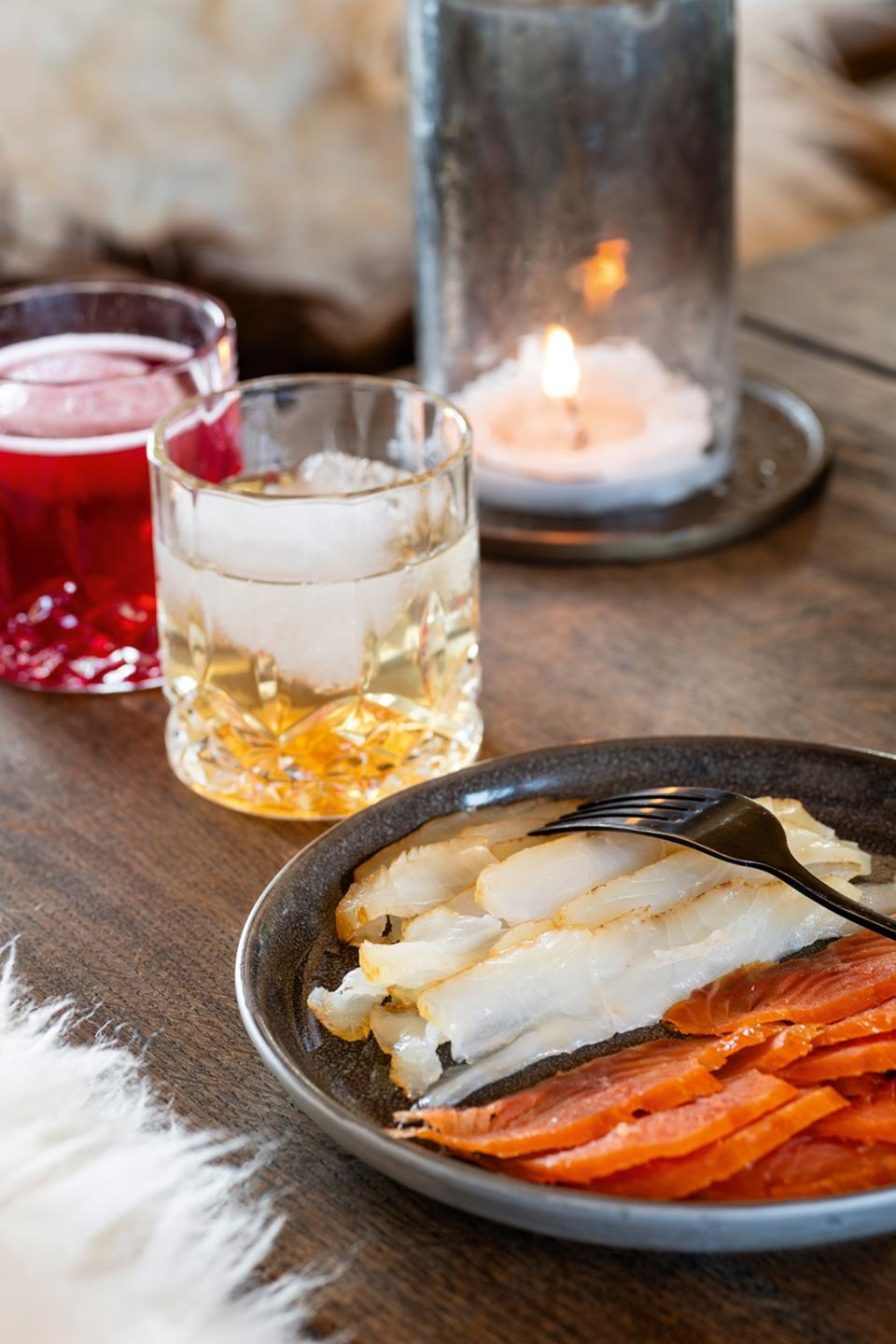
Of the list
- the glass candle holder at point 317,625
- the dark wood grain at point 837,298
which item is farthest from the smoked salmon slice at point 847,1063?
the dark wood grain at point 837,298

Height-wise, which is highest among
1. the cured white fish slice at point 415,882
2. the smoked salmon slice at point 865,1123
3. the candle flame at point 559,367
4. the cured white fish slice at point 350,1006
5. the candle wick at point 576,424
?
the candle flame at point 559,367

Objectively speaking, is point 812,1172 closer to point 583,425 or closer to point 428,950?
point 428,950

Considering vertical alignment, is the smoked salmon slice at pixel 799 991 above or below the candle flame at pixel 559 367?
below

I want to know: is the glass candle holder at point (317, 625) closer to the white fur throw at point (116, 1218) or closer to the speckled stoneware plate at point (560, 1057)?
the speckled stoneware plate at point (560, 1057)

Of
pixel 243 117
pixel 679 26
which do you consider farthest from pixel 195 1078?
pixel 243 117

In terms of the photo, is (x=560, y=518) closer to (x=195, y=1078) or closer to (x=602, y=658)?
(x=602, y=658)
